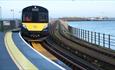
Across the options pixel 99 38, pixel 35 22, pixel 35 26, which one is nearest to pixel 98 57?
pixel 99 38

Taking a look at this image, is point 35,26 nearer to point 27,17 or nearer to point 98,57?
point 27,17

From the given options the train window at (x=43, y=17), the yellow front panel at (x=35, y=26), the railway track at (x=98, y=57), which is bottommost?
the railway track at (x=98, y=57)

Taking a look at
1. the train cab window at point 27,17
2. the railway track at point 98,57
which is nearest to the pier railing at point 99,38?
the railway track at point 98,57

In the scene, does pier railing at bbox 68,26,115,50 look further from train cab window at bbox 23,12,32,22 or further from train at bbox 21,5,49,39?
train cab window at bbox 23,12,32,22

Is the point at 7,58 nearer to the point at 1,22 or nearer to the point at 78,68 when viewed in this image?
the point at 78,68

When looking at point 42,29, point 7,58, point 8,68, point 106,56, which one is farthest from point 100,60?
point 42,29

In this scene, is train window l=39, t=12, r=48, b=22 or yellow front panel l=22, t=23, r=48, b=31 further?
train window l=39, t=12, r=48, b=22

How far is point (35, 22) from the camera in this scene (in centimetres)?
4156

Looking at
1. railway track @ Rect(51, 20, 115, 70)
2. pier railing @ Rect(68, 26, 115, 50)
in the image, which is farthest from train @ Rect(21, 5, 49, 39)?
railway track @ Rect(51, 20, 115, 70)

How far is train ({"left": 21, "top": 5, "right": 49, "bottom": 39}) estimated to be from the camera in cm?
4100

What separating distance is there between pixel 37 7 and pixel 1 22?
2521 centimetres

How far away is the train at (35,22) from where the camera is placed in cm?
4100

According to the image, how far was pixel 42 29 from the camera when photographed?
41.0 m

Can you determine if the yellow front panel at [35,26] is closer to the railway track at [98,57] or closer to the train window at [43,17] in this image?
the train window at [43,17]
